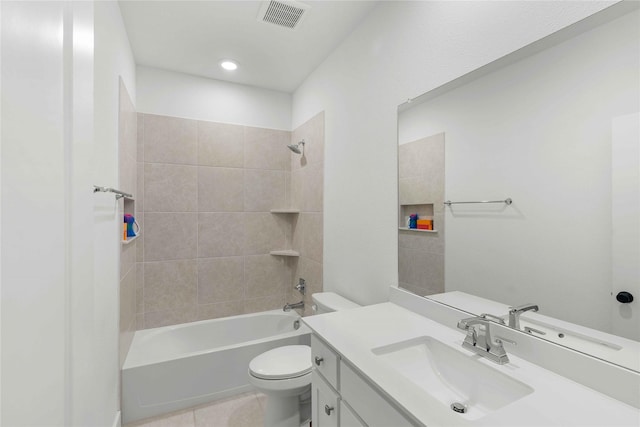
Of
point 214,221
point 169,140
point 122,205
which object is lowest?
point 214,221

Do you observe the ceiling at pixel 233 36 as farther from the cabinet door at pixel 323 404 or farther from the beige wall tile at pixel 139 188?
the cabinet door at pixel 323 404

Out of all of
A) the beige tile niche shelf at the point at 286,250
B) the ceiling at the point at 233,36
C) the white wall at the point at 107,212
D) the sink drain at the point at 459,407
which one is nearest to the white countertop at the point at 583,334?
the sink drain at the point at 459,407

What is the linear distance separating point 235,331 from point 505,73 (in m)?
2.75

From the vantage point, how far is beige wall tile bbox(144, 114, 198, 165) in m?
2.46

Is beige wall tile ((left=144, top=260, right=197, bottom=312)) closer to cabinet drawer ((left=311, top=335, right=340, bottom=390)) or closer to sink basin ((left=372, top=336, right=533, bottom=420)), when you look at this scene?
cabinet drawer ((left=311, top=335, right=340, bottom=390))

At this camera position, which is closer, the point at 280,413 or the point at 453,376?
the point at 453,376

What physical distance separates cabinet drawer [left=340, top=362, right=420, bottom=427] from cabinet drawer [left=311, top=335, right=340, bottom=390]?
1.9 inches

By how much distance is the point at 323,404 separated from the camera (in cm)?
119

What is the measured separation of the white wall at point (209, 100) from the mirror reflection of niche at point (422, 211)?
180 centimetres

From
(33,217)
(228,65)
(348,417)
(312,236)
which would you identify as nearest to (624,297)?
(348,417)

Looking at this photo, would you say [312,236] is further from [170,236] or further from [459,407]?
[459,407]

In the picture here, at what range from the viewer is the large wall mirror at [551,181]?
790mm

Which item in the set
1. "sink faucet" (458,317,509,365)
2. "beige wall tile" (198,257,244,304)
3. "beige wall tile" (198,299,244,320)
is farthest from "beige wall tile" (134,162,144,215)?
"sink faucet" (458,317,509,365)

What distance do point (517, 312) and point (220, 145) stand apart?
2.57 meters
